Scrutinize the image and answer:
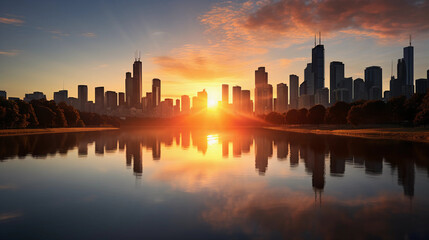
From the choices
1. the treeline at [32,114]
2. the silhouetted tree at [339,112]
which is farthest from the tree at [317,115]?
the treeline at [32,114]

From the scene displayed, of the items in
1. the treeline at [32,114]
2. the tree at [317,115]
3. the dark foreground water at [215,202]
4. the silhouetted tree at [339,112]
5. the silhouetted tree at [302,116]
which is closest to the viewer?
the dark foreground water at [215,202]

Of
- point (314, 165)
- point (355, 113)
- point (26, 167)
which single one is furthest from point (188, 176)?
point (355, 113)

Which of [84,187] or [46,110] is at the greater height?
[46,110]

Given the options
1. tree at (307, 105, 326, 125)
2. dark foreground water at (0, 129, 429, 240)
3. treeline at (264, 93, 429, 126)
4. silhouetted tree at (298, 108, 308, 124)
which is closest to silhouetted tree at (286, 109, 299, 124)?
silhouetted tree at (298, 108, 308, 124)

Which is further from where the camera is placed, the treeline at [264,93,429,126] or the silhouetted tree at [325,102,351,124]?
the silhouetted tree at [325,102,351,124]

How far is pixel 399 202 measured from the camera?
1647 centimetres

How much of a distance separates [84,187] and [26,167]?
13985 mm

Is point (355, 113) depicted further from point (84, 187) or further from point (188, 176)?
point (84, 187)

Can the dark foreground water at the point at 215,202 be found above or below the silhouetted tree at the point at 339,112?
below

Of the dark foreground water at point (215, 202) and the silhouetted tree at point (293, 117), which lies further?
the silhouetted tree at point (293, 117)

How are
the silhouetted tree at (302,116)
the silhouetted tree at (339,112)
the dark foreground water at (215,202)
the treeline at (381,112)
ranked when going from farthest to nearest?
the silhouetted tree at (302,116) → the silhouetted tree at (339,112) → the treeline at (381,112) → the dark foreground water at (215,202)

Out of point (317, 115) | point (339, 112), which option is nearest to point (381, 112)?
point (339, 112)

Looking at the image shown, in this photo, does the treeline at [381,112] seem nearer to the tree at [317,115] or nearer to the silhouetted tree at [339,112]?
the silhouetted tree at [339,112]

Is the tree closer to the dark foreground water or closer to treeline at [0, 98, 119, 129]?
the dark foreground water
